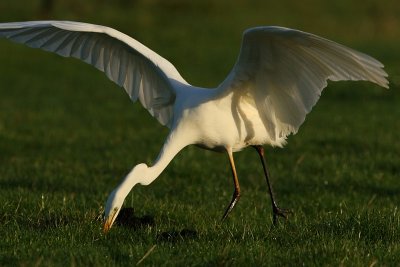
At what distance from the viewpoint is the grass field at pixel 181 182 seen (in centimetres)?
514

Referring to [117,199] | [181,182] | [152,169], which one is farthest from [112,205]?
[181,182]

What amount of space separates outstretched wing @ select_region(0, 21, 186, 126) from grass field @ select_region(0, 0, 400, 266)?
1.03 meters

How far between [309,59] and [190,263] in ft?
6.80

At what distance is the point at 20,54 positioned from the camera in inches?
949

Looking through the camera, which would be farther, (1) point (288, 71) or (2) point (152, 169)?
(1) point (288, 71)

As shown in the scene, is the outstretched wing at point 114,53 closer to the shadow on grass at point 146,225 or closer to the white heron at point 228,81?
the white heron at point 228,81

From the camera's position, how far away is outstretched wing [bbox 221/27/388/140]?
225 inches

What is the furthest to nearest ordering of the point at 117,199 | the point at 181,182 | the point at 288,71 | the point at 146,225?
the point at 181,182
the point at 288,71
the point at 146,225
the point at 117,199

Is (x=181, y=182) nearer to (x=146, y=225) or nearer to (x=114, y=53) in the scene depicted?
(x=114, y=53)

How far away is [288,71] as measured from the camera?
6355 millimetres

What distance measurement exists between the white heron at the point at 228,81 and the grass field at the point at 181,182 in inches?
19.5

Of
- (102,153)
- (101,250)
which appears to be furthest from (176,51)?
(101,250)

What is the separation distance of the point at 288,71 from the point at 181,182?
9.42 ft

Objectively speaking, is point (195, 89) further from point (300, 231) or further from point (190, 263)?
point (190, 263)
